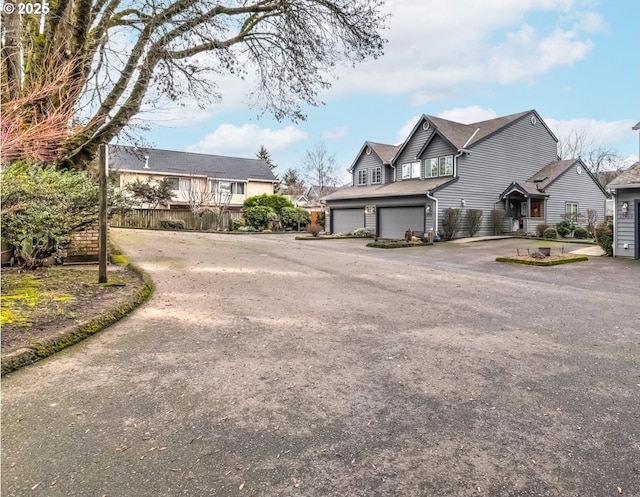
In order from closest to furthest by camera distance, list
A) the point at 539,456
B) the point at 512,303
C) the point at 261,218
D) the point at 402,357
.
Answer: the point at 539,456, the point at 402,357, the point at 512,303, the point at 261,218

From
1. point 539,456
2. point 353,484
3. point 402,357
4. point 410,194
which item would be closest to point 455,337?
point 402,357

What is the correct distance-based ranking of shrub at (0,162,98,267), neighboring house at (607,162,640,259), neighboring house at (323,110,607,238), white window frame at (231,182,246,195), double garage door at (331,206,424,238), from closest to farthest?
1. shrub at (0,162,98,267)
2. neighboring house at (607,162,640,259)
3. neighboring house at (323,110,607,238)
4. double garage door at (331,206,424,238)
5. white window frame at (231,182,246,195)

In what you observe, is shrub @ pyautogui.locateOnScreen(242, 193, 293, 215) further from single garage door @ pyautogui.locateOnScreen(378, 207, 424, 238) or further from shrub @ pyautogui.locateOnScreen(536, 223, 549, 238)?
shrub @ pyautogui.locateOnScreen(536, 223, 549, 238)

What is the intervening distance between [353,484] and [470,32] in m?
15.7

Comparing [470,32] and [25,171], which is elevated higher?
[470,32]

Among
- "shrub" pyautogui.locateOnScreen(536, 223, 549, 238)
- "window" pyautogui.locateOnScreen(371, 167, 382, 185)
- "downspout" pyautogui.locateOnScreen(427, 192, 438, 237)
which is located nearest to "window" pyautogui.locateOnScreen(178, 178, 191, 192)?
"window" pyautogui.locateOnScreen(371, 167, 382, 185)

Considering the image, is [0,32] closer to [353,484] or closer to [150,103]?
[150,103]

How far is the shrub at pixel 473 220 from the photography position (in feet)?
73.7

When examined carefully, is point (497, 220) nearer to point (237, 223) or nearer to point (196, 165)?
point (237, 223)

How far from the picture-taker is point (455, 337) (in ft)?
15.9

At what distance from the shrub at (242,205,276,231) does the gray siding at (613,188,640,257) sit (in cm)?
2049

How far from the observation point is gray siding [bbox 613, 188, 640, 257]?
46.0 ft

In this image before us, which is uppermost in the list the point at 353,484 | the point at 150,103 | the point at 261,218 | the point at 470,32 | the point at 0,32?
the point at 470,32

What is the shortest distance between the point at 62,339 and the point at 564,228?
23.9 meters
